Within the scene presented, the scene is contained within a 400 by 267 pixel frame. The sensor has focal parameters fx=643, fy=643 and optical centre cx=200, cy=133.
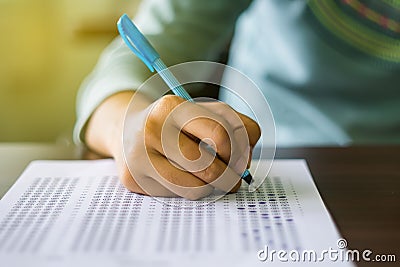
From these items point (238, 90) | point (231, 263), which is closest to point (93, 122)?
point (238, 90)

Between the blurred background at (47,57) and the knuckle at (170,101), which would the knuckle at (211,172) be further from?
the blurred background at (47,57)

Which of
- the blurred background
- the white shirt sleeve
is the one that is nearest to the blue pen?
the white shirt sleeve

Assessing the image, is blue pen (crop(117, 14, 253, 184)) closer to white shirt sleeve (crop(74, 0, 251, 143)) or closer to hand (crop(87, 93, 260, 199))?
hand (crop(87, 93, 260, 199))

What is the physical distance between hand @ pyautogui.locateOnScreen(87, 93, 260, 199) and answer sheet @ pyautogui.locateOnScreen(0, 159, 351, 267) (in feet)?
0.04

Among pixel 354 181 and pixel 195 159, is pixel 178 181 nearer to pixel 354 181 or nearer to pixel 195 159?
pixel 195 159

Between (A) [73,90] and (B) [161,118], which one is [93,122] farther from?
(A) [73,90]

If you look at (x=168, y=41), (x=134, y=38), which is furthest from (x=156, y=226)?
(x=168, y=41)

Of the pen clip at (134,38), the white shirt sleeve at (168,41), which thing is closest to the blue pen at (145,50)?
the pen clip at (134,38)

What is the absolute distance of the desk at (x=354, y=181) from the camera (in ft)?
1.43

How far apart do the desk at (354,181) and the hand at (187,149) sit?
0.26ft

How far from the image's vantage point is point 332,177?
21.7 inches

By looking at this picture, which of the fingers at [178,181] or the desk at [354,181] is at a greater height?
the fingers at [178,181]

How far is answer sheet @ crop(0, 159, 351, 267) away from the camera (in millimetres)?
395

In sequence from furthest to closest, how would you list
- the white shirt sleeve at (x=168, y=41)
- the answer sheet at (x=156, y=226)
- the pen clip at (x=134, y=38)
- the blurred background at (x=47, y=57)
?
the blurred background at (x=47, y=57), the white shirt sleeve at (x=168, y=41), the pen clip at (x=134, y=38), the answer sheet at (x=156, y=226)
